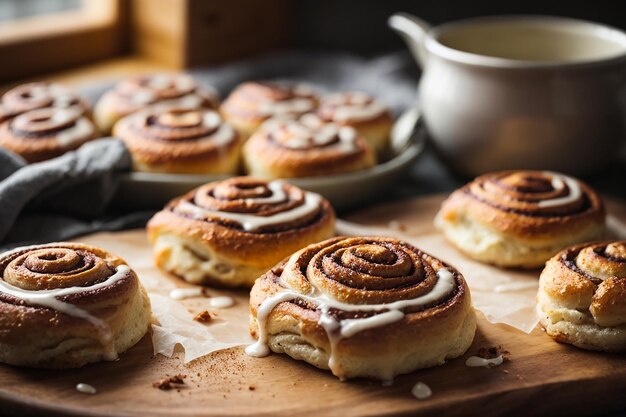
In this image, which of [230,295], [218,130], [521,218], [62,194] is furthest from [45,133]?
[521,218]

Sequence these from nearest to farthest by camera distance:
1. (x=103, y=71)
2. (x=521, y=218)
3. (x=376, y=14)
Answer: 1. (x=521, y=218)
2. (x=103, y=71)
3. (x=376, y=14)

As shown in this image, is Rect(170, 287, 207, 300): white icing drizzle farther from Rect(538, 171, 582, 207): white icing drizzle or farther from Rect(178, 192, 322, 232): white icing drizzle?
Rect(538, 171, 582, 207): white icing drizzle

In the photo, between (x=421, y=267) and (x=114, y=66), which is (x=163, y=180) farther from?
(x=114, y=66)

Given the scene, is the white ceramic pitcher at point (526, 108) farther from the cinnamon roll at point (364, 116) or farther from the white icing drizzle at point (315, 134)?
the white icing drizzle at point (315, 134)

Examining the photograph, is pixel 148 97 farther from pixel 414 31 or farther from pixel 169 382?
pixel 169 382

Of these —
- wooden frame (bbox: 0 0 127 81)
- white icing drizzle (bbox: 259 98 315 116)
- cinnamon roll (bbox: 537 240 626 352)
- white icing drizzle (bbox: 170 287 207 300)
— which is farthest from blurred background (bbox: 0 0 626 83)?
cinnamon roll (bbox: 537 240 626 352)

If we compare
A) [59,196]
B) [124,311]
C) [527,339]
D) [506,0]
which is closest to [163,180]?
[59,196]
